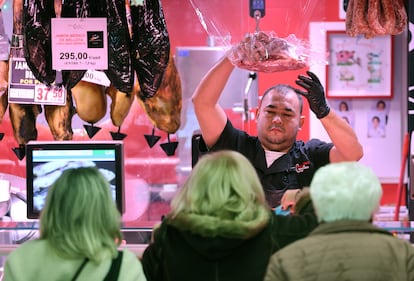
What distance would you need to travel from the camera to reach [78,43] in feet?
12.7

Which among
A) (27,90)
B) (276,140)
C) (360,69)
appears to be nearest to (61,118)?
(27,90)

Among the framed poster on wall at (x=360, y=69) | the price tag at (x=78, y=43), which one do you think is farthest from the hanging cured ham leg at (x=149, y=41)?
the framed poster on wall at (x=360, y=69)

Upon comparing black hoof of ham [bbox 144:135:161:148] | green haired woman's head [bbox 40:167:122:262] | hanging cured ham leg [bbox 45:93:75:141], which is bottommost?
green haired woman's head [bbox 40:167:122:262]

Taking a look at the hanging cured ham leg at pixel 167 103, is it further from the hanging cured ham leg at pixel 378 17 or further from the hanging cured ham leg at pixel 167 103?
the hanging cured ham leg at pixel 378 17

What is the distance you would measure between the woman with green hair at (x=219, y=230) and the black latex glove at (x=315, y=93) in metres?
1.09

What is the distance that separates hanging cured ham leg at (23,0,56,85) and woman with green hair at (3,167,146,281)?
1692mm

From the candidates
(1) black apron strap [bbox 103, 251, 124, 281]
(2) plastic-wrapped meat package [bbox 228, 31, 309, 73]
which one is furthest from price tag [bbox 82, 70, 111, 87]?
(1) black apron strap [bbox 103, 251, 124, 281]

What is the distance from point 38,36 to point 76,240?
6.19ft

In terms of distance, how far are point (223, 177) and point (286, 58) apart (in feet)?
4.03

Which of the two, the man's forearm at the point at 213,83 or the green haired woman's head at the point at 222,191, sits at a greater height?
the man's forearm at the point at 213,83

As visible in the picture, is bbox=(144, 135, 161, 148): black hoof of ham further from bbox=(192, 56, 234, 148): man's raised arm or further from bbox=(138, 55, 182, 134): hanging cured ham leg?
bbox=(192, 56, 234, 148): man's raised arm

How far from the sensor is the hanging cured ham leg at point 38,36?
385 centimetres

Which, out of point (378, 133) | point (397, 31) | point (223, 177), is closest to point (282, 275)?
point (223, 177)

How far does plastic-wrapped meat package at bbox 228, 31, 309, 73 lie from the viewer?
344 cm
